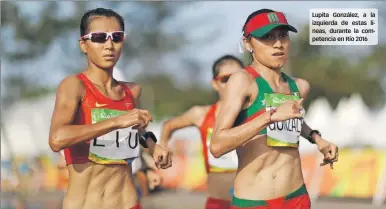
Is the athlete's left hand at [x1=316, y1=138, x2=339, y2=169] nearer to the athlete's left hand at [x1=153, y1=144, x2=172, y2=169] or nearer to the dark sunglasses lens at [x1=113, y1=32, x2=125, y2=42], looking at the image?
the athlete's left hand at [x1=153, y1=144, x2=172, y2=169]

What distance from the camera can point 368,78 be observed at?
81.5 feet

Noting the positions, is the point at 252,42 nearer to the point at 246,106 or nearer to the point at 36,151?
the point at 246,106

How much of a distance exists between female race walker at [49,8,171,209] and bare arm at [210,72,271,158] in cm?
36

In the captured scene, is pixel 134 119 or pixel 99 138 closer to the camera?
pixel 134 119

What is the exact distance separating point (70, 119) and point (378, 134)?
1334 cm

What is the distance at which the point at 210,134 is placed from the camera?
711 cm

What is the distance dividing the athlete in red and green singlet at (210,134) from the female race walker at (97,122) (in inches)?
89.1

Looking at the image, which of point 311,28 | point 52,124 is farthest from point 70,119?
point 311,28

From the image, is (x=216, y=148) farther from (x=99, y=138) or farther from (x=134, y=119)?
(x=99, y=138)

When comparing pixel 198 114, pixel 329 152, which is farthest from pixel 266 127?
pixel 198 114

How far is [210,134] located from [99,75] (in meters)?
2.68

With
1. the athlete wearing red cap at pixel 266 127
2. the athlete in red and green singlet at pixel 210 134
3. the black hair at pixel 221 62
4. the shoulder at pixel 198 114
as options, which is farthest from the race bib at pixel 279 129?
the black hair at pixel 221 62

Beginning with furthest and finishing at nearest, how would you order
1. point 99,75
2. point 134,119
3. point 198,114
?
1. point 198,114
2. point 99,75
3. point 134,119

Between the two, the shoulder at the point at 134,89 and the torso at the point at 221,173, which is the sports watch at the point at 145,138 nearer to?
the shoulder at the point at 134,89
